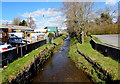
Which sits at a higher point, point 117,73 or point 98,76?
point 117,73

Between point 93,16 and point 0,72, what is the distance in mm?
16045

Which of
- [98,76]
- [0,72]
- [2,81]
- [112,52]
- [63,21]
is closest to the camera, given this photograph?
[2,81]

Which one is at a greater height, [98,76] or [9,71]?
[9,71]

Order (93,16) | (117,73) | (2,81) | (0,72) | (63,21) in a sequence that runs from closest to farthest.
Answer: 1. (2,81)
2. (117,73)
3. (0,72)
4. (93,16)
5. (63,21)

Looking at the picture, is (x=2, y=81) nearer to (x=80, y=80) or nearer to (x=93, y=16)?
(x=80, y=80)

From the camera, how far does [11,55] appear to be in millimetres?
8758

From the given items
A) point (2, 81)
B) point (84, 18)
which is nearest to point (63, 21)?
point (84, 18)

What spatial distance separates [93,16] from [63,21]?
245 inches

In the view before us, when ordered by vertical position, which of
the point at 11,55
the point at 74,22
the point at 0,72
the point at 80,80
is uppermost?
the point at 74,22

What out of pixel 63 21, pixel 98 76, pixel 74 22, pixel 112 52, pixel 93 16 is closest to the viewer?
pixel 98 76

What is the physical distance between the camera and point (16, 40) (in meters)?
19.5

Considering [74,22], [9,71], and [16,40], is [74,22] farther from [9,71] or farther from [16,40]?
[9,71]

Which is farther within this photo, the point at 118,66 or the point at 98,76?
the point at 98,76

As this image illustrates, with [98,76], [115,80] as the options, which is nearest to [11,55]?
[98,76]
